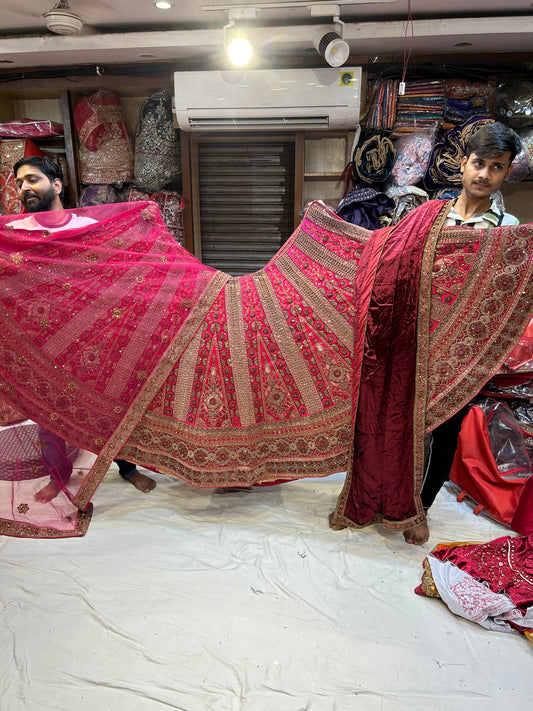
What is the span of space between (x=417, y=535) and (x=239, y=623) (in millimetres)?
733

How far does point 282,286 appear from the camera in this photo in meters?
1.77

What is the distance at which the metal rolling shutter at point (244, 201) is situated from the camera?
337 centimetres

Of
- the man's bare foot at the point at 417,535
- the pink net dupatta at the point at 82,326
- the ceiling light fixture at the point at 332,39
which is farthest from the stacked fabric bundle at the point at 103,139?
the man's bare foot at the point at 417,535

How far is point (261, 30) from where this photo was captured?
105 inches

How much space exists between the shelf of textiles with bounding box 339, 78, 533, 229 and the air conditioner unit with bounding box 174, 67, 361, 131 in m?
0.22

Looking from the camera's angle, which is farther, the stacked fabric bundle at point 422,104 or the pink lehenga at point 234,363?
the stacked fabric bundle at point 422,104

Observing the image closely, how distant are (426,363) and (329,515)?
0.77 metres

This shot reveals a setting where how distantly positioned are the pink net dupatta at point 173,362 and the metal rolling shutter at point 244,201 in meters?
1.81

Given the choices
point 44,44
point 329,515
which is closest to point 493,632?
point 329,515

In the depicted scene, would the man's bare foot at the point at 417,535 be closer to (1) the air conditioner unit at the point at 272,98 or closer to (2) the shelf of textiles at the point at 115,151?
(1) the air conditioner unit at the point at 272,98

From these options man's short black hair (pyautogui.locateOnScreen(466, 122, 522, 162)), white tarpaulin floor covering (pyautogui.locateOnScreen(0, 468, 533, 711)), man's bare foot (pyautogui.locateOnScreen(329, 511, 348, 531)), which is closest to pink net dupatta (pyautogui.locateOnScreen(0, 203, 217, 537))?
white tarpaulin floor covering (pyautogui.locateOnScreen(0, 468, 533, 711))

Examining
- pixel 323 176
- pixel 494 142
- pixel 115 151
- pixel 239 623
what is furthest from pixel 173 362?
pixel 115 151

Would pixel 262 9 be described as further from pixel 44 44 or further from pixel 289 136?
pixel 44 44

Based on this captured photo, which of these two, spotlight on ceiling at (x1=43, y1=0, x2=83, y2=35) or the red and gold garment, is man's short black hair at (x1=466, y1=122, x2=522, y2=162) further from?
spotlight on ceiling at (x1=43, y1=0, x2=83, y2=35)
